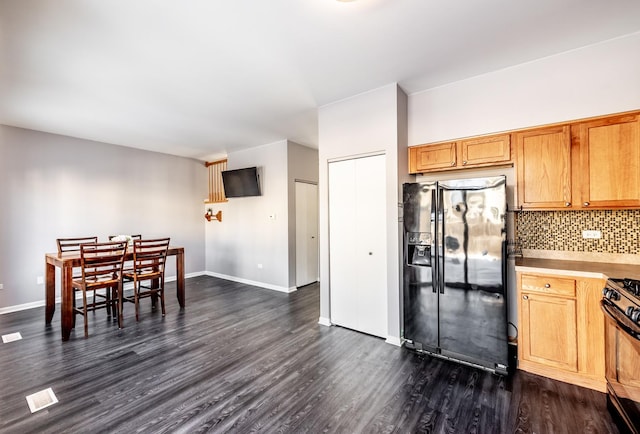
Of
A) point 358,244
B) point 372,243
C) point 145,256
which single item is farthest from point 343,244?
point 145,256

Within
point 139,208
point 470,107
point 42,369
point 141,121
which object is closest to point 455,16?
point 470,107

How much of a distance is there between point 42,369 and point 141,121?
3.18m

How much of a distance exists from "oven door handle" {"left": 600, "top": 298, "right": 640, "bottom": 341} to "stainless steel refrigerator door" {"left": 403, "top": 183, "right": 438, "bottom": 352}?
1164 millimetres

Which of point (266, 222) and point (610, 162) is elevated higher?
point (610, 162)

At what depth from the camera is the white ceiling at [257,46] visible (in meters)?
1.98

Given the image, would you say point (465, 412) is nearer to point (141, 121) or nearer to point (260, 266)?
point (260, 266)

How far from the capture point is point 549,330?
234cm

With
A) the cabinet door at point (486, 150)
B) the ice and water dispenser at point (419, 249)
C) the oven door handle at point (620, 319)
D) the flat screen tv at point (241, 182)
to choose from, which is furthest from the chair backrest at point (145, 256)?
the oven door handle at point (620, 319)

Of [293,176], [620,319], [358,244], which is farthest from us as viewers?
[293,176]

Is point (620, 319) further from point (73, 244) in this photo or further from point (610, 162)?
point (73, 244)

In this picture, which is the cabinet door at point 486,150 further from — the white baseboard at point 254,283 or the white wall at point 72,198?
the white wall at point 72,198

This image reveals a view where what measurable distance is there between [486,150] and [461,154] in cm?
22

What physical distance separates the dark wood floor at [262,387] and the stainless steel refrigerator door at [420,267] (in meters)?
0.23

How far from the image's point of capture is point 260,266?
226 inches
